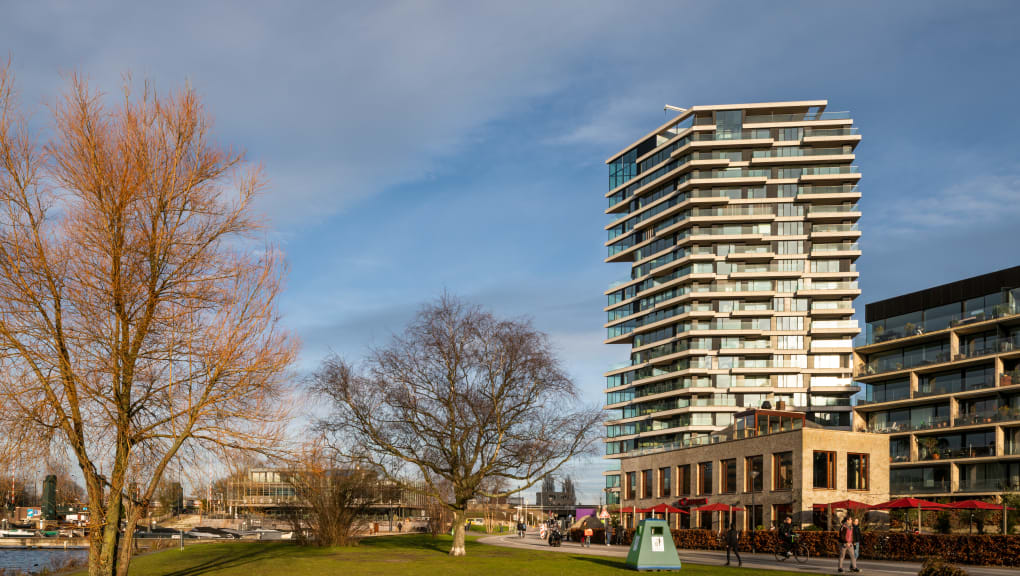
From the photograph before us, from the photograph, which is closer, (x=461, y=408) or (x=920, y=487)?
(x=461, y=408)

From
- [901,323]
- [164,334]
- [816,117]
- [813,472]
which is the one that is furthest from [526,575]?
[816,117]

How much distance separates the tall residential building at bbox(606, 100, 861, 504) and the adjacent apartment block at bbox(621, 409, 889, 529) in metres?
42.5

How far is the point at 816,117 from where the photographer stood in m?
114

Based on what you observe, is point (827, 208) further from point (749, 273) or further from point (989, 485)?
point (989, 485)

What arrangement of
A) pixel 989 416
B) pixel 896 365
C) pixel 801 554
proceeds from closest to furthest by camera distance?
pixel 801 554
pixel 989 416
pixel 896 365

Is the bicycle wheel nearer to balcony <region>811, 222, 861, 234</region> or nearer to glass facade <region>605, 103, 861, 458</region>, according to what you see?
glass facade <region>605, 103, 861, 458</region>

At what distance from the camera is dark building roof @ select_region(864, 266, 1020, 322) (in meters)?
71.9

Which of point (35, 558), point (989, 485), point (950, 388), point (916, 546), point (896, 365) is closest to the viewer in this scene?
point (916, 546)

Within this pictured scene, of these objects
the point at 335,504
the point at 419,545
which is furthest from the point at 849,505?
the point at 335,504

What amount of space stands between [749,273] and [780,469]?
60.2 meters

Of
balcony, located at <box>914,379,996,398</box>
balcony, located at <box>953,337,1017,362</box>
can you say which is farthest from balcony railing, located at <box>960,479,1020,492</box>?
balcony, located at <box>953,337,1017,362</box>

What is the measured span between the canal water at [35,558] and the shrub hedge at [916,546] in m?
36.1

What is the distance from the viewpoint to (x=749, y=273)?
112m

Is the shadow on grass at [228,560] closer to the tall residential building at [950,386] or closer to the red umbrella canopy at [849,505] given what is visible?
the red umbrella canopy at [849,505]
